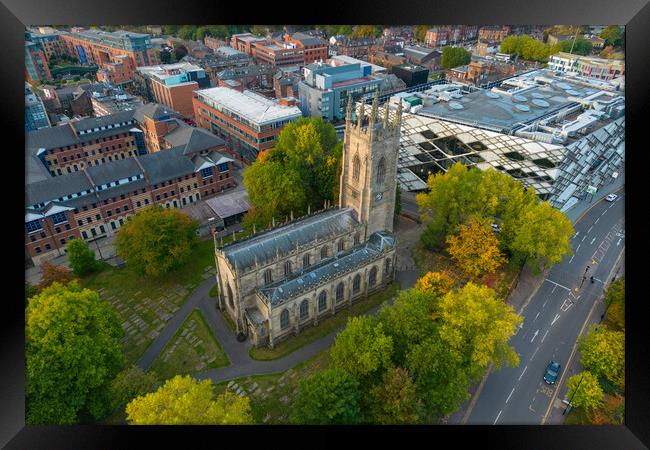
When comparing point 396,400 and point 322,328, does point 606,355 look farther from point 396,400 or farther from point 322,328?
point 322,328

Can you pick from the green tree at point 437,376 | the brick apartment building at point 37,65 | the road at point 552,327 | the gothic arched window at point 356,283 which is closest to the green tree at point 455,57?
the road at point 552,327

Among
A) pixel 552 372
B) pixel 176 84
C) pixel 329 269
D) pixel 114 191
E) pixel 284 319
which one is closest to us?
pixel 552 372

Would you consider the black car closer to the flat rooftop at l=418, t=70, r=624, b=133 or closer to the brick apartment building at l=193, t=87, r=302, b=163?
the flat rooftop at l=418, t=70, r=624, b=133

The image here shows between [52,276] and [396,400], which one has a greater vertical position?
[396,400]

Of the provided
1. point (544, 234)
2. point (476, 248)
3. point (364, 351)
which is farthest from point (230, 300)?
point (544, 234)

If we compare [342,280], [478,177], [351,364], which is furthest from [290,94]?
[351,364]
